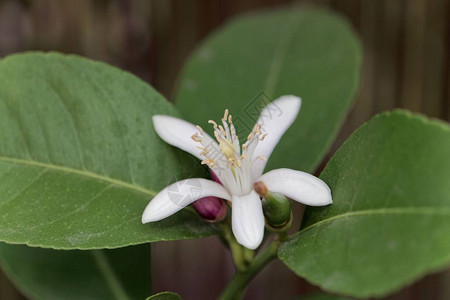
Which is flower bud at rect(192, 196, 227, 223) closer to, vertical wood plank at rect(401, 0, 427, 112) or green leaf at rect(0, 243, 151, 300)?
green leaf at rect(0, 243, 151, 300)

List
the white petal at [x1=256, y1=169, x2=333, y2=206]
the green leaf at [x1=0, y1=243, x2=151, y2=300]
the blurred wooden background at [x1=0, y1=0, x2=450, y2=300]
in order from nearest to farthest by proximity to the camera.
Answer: the white petal at [x1=256, y1=169, x2=333, y2=206]
the green leaf at [x1=0, y1=243, x2=151, y2=300]
the blurred wooden background at [x1=0, y1=0, x2=450, y2=300]

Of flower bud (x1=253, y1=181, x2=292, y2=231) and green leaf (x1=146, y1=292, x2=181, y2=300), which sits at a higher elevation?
flower bud (x1=253, y1=181, x2=292, y2=231)

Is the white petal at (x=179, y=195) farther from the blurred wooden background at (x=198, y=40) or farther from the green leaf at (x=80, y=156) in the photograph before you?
the blurred wooden background at (x=198, y=40)

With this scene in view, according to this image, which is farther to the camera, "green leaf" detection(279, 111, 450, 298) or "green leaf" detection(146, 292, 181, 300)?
"green leaf" detection(146, 292, 181, 300)

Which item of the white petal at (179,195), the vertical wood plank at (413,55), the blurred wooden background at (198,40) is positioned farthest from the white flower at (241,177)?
the vertical wood plank at (413,55)

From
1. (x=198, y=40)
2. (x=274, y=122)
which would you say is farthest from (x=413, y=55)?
(x=274, y=122)

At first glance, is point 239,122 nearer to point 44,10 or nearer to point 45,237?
point 45,237

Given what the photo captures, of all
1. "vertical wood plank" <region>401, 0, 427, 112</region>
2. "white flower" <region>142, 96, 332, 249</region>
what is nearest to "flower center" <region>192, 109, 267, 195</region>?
"white flower" <region>142, 96, 332, 249</region>
